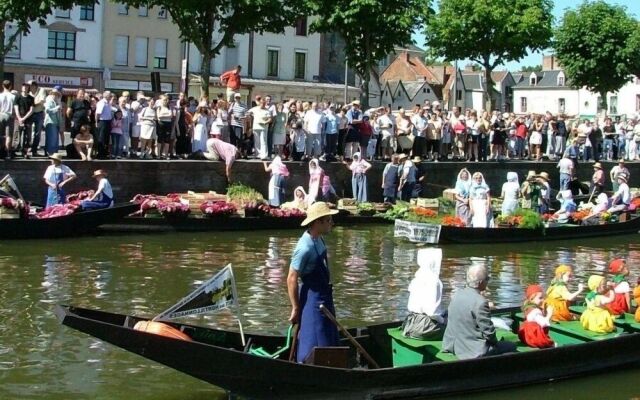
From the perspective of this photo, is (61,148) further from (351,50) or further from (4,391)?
(4,391)

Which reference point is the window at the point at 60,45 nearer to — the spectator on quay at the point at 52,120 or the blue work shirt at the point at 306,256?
the spectator on quay at the point at 52,120

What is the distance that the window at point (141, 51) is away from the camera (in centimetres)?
5347

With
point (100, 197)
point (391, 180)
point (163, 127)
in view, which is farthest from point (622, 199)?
point (100, 197)

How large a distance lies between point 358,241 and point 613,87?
26069 mm

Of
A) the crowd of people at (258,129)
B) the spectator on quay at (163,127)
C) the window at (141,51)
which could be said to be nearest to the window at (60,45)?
the window at (141,51)

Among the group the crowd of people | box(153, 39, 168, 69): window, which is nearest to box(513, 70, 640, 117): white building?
box(153, 39, 168, 69): window

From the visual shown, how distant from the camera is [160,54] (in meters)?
54.3

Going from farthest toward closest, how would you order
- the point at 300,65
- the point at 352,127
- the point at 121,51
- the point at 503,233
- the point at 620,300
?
the point at 300,65 → the point at 121,51 → the point at 352,127 → the point at 503,233 → the point at 620,300

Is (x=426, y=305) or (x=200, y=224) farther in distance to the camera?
(x=200, y=224)

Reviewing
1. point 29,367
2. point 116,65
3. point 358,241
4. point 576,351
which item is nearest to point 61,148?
point 358,241

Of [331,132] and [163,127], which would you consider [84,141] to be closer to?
[163,127]

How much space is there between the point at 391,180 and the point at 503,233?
218 inches

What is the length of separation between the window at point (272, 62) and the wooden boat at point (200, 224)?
35634mm

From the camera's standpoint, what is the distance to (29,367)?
37.2 ft
